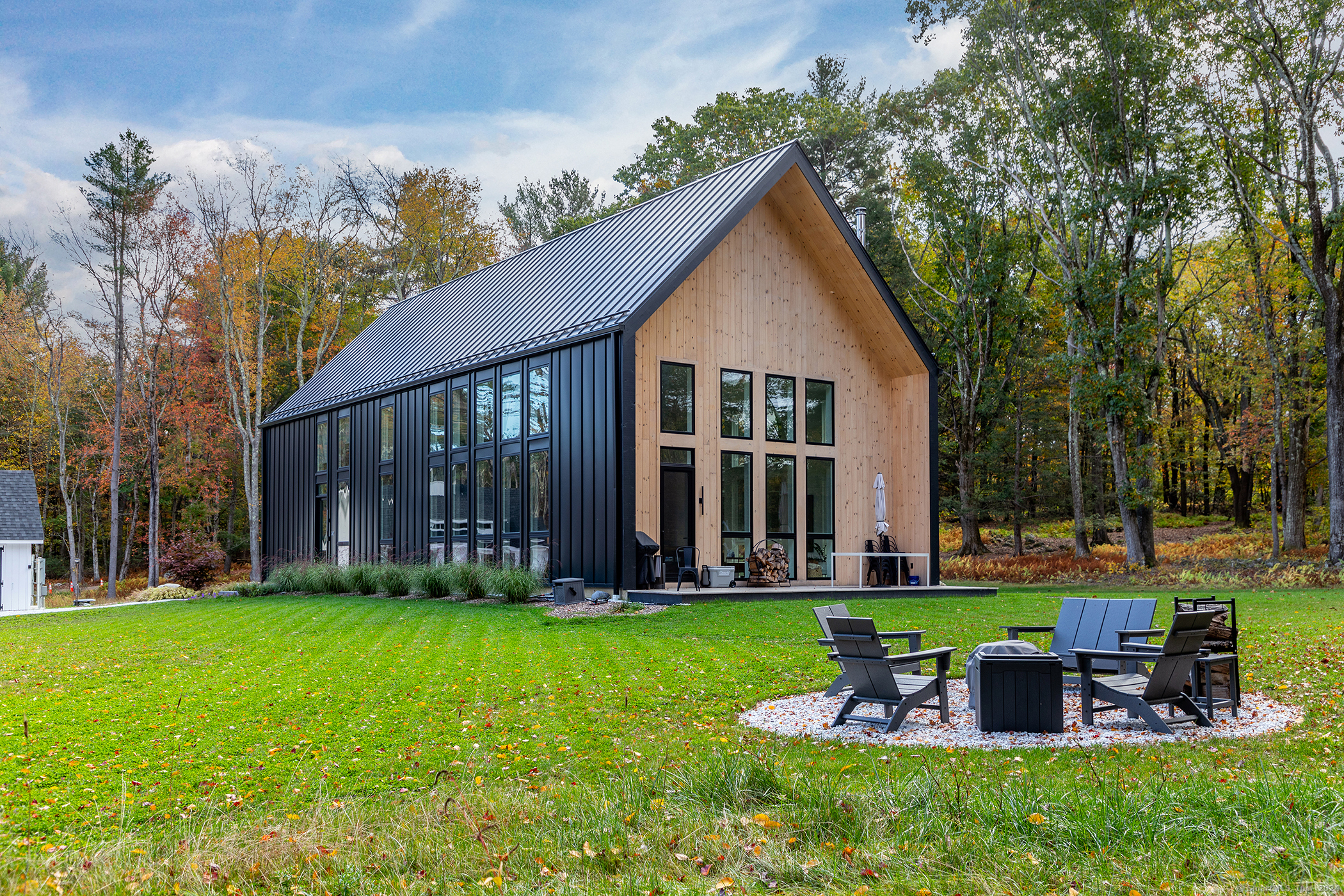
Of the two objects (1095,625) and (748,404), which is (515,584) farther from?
(1095,625)

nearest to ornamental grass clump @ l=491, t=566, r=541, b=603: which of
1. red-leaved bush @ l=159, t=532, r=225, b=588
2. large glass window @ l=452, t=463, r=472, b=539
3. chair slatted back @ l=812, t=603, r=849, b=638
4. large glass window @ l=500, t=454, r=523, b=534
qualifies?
large glass window @ l=500, t=454, r=523, b=534

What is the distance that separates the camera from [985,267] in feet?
88.3

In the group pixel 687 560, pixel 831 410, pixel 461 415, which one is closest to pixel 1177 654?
pixel 687 560

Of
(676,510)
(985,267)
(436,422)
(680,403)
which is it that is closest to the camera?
(676,510)

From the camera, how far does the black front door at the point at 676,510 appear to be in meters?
16.3

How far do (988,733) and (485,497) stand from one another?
13.5 m

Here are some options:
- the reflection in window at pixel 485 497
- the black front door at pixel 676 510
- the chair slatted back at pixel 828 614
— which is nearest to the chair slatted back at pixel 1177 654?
the chair slatted back at pixel 828 614

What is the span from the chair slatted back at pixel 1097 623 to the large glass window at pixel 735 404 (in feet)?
32.5

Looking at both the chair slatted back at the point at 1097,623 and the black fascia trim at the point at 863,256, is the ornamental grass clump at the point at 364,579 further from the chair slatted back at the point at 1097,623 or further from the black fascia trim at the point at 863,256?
the chair slatted back at the point at 1097,623

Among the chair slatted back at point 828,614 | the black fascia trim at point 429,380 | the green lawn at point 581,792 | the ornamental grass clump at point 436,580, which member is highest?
the black fascia trim at point 429,380

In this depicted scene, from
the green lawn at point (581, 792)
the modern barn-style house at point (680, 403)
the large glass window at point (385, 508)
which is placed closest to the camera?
the green lawn at point (581, 792)

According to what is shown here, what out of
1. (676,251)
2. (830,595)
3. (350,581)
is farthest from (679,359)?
(350,581)

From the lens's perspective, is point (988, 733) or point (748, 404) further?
point (748, 404)

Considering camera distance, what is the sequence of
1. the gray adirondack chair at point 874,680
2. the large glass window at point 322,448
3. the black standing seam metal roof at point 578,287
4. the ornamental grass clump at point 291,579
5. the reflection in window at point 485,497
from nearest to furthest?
1. the gray adirondack chair at point 874,680
2. the black standing seam metal roof at point 578,287
3. the reflection in window at point 485,497
4. the ornamental grass clump at point 291,579
5. the large glass window at point 322,448
